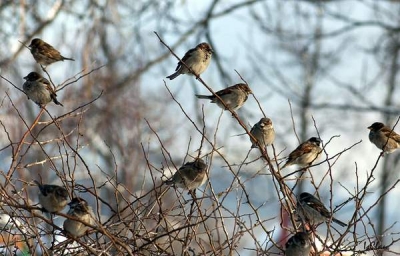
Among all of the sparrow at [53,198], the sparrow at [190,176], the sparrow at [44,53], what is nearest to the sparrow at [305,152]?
the sparrow at [190,176]

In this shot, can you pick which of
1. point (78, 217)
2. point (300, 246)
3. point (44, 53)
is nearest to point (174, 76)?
point (44, 53)

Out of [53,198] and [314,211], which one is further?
[314,211]

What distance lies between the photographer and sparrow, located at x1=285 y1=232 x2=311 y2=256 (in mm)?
5305

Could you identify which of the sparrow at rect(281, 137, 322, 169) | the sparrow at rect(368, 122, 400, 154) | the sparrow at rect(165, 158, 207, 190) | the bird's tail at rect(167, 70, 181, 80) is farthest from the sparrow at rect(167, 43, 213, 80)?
the sparrow at rect(368, 122, 400, 154)

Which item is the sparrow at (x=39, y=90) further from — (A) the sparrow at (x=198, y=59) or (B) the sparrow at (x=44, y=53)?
(A) the sparrow at (x=198, y=59)

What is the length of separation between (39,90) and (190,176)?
195cm

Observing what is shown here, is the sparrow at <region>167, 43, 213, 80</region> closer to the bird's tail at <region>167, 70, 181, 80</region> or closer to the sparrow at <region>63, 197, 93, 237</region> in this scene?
the bird's tail at <region>167, 70, 181, 80</region>

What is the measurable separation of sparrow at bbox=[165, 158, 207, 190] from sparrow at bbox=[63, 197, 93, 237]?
3.05ft

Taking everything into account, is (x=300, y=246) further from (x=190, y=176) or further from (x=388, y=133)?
(x=388, y=133)

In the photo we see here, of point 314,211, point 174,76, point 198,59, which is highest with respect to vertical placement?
point 198,59

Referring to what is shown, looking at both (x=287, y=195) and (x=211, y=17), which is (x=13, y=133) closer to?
(x=211, y=17)

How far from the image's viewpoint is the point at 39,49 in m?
7.82

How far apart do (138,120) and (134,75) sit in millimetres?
1029

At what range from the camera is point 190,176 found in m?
5.80
